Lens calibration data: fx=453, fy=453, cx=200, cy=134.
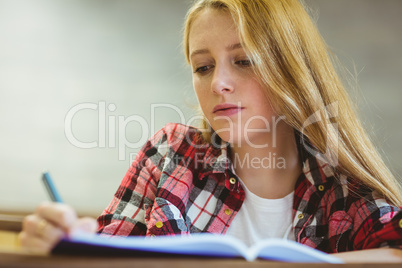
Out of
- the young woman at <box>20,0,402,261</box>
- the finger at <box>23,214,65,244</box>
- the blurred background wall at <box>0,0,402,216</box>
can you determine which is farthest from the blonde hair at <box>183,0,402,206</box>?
the blurred background wall at <box>0,0,402,216</box>

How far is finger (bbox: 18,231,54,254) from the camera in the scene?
0.45 m

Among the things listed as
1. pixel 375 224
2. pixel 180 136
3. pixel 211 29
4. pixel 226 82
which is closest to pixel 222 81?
pixel 226 82

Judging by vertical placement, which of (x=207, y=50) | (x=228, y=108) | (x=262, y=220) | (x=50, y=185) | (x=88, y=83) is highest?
(x=88, y=83)

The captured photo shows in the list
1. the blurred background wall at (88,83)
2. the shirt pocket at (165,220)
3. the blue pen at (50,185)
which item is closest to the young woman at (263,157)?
the shirt pocket at (165,220)

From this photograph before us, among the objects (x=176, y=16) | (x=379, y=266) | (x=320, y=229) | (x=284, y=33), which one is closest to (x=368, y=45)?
(x=176, y=16)

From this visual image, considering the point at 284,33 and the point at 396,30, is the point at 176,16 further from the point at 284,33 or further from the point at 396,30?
the point at 284,33

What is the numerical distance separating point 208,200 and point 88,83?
1.68 metres

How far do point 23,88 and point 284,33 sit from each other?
Result: 191 cm

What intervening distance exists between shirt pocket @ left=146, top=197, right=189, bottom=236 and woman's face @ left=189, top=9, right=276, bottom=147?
0.64ft

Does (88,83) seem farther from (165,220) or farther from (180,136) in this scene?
(165,220)

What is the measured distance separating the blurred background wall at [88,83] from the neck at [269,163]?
1.33m

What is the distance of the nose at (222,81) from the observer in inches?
37.9

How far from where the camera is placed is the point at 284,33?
3.35 feet

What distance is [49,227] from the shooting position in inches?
17.9
